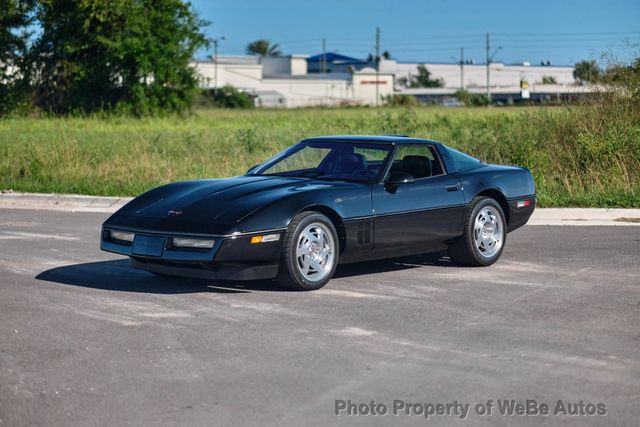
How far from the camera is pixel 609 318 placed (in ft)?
25.2

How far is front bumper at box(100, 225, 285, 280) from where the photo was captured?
827cm

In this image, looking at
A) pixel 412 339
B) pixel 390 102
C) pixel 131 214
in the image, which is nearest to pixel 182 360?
pixel 412 339

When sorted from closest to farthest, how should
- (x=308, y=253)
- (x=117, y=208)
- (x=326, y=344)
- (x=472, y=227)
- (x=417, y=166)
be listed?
(x=326, y=344) < (x=308, y=253) < (x=417, y=166) < (x=472, y=227) < (x=117, y=208)

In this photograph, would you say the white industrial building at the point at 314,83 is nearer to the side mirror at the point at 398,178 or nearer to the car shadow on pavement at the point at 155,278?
the car shadow on pavement at the point at 155,278

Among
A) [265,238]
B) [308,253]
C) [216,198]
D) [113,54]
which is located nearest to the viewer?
[265,238]

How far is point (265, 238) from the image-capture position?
331 inches

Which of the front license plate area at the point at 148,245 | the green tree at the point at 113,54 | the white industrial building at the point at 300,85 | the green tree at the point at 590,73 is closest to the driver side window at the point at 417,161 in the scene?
the front license plate area at the point at 148,245

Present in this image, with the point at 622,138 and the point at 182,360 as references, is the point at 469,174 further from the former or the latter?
the point at 622,138

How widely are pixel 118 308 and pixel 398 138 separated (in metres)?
3.40

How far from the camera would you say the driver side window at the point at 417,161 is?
32.6ft

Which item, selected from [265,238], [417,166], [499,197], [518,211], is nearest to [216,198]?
[265,238]

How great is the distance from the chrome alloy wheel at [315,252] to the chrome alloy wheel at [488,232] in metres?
1.91

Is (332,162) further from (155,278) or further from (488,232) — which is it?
(155,278)

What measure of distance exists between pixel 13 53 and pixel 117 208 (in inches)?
1457
